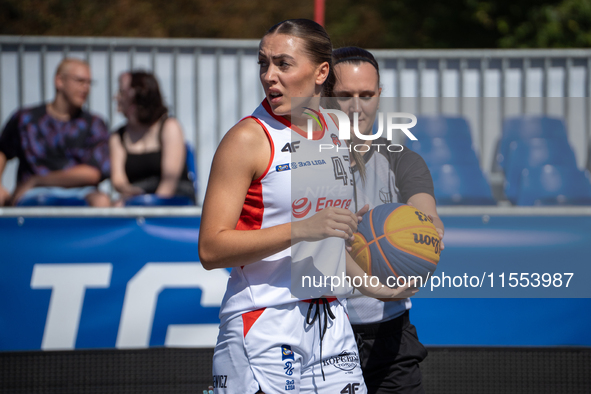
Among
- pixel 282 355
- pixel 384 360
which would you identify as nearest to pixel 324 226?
pixel 282 355

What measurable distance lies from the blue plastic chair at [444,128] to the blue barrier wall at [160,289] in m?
2.90

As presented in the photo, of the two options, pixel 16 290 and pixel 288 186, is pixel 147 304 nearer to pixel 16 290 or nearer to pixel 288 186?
pixel 16 290

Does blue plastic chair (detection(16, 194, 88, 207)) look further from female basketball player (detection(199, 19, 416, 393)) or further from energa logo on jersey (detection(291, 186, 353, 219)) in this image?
energa logo on jersey (detection(291, 186, 353, 219))

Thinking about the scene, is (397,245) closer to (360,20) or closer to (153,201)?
(153,201)

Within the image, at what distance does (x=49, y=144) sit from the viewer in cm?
579

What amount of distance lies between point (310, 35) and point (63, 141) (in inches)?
173

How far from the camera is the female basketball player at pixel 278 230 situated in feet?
6.44

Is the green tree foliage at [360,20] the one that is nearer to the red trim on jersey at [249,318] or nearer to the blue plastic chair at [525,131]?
the blue plastic chair at [525,131]

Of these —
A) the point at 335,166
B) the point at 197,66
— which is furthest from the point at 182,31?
the point at 335,166

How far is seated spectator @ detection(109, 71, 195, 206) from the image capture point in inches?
214

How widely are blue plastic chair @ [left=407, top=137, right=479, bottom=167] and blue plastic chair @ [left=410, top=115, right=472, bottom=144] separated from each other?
122 millimetres

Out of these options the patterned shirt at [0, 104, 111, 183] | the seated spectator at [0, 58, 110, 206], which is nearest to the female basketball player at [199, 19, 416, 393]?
the seated spectator at [0, 58, 110, 206]

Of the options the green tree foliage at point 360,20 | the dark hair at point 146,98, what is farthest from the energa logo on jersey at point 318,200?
the green tree foliage at point 360,20

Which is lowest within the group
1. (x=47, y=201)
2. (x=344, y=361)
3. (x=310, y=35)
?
(x=344, y=361)
